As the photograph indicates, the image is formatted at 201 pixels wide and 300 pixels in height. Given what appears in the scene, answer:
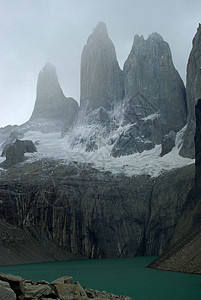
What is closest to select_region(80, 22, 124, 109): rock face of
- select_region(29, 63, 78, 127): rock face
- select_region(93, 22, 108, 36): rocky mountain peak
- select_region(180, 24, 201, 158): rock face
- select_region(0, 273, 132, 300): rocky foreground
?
select_region(93, 22, 108, 36): rocky mountain peak

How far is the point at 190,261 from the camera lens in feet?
133

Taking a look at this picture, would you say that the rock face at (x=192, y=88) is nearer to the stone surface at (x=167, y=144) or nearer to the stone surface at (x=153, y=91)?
the stone surface at (x=167, y=144)

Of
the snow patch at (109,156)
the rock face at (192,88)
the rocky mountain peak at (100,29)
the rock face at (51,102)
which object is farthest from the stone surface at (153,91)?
the rock face at (51,102)

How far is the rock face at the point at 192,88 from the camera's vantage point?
340 ft

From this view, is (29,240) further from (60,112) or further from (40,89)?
(40,89)

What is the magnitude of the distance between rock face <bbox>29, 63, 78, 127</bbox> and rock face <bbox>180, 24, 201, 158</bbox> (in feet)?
213

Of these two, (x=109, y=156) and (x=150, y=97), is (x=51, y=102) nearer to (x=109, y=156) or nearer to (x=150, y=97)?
(x=150, y=97)

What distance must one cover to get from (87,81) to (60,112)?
1047 inches

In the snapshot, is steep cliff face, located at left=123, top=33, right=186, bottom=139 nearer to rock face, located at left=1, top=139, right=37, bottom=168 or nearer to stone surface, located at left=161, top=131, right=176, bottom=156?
stone surface, located at left=161, top=131, right=176, bottom=156

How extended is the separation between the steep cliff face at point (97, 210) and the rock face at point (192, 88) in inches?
608

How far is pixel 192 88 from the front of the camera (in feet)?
385

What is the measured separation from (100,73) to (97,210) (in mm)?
76229

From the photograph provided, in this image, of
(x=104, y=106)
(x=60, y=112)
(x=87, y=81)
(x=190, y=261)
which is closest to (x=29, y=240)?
(x=190, y=261)

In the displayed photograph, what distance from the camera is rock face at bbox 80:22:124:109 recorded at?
492 ft
